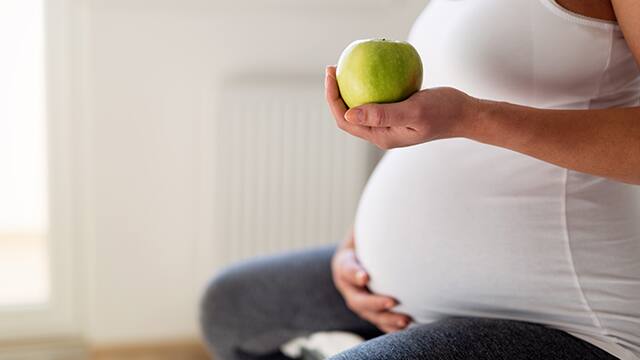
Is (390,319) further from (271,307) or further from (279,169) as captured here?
(279,169)

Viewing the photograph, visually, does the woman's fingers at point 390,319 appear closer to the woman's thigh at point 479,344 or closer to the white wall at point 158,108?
the woman's thigh at point 479,344

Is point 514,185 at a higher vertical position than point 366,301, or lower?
higher

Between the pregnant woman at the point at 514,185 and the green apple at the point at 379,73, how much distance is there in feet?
0.09

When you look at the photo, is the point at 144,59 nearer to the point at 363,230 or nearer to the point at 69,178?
the point at 69,178

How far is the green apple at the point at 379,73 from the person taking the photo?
2.75 feet

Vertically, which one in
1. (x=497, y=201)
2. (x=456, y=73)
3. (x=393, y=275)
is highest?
(x=456, y=73)

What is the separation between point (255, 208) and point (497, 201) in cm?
119

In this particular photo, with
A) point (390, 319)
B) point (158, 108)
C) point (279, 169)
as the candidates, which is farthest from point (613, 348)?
point (158, 108)

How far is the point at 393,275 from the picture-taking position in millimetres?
1092

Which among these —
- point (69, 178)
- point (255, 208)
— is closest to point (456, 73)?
point (255, 208)

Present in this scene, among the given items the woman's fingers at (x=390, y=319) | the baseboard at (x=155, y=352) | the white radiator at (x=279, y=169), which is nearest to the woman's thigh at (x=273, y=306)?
the woman's fingers at (x=390, y=319)

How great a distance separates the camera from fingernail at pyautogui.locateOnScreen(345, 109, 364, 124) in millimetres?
810

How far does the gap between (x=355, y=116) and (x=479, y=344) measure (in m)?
0.28

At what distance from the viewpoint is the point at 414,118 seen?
2.62 ft
